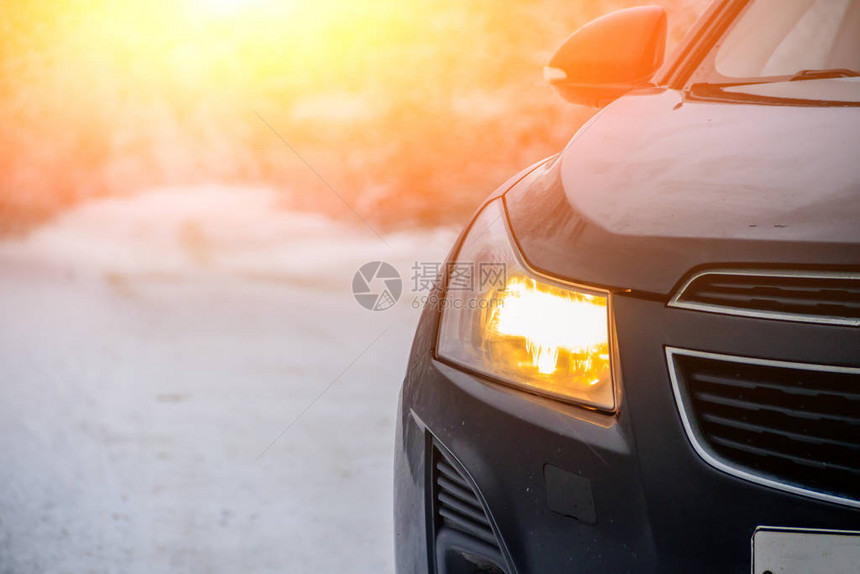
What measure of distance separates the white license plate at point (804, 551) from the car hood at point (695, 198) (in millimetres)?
316

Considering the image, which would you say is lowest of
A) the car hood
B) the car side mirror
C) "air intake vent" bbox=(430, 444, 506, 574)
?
"air intake vent" bbox=(430, 444, 506, 574)

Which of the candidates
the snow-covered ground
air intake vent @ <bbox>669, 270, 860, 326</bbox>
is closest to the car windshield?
air intake vent @ <bbox>669, 270, 860, 326</bbox>

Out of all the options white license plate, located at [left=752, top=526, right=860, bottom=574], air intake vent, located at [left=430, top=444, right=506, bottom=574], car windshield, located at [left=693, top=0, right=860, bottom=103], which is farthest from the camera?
car windshield, located at [left=693, top=0, right=860, bottom=103]

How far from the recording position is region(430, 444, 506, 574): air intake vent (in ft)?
3.95

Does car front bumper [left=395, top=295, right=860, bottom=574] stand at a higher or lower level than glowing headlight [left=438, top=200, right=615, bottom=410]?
lower

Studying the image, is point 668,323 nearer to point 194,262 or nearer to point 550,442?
point 550,442

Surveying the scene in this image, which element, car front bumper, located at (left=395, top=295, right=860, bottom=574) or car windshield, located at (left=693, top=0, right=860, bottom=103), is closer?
car front bumper, located at (left=395, top=295, right=860, bottom=574)

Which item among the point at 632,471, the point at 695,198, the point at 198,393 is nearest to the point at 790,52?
the point at 695,198

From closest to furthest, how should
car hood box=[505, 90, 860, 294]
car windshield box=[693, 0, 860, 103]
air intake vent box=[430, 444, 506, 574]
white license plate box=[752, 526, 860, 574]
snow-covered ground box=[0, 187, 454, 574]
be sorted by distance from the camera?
white license plate box=[752, 526, 860, 574] < car hood box=[505, 90, 860, 294] < air intake vent box=[430, 444, 506, 574] < car windshield box=[693, 0, 860, 103] < snow-covered ground box=[0, 187, 454, 574]

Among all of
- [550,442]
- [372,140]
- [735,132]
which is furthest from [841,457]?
[372,140]

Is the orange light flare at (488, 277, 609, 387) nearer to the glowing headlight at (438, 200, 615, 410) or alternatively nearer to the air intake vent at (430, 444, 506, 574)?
the glowing headlight at (438, 200, 615, 410)

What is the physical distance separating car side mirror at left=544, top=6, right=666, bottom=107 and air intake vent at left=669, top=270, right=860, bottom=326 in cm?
113

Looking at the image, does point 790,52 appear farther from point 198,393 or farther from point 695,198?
point 198,393

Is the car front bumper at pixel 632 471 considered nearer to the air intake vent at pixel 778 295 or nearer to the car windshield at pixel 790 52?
the air intake vent at pixel 778 295
